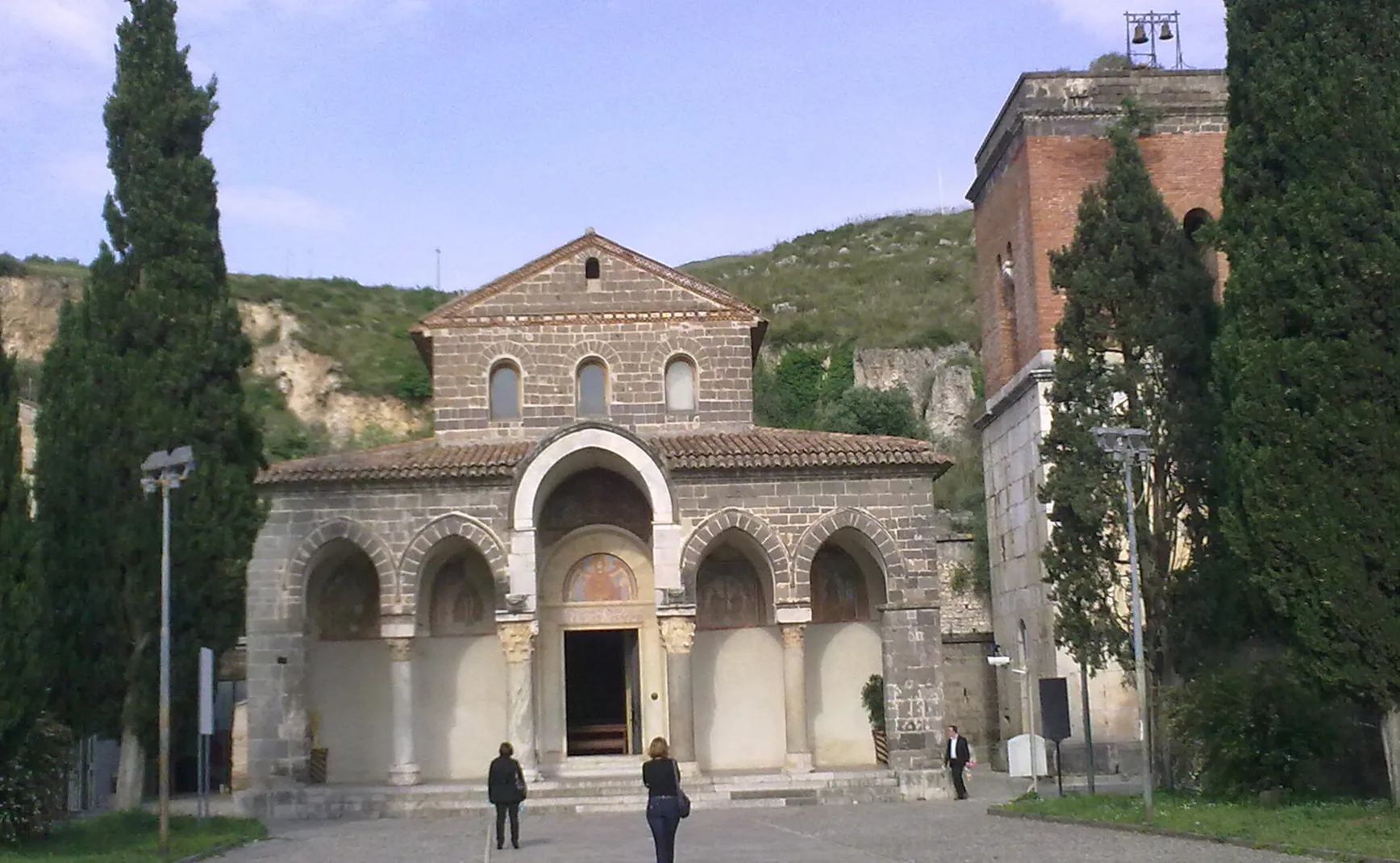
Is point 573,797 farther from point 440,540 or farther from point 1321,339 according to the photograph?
point 1321,339

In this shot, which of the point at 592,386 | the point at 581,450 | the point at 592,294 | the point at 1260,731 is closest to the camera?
the point at 1260,731

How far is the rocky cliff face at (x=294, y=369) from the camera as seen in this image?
6600cm

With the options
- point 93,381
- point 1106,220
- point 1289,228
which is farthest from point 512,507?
point 1289,228

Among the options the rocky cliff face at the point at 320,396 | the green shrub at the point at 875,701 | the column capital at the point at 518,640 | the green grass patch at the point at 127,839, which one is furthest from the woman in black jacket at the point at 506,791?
the rocky cliff face at the point at 320,396

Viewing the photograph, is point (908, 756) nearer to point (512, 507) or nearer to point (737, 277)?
point (512, 507)

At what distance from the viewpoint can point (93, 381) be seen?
1967cm

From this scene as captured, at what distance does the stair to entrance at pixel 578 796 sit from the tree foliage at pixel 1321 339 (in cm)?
792

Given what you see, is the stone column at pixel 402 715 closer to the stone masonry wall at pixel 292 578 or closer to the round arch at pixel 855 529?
the stone masonry wall at pixel 292 578

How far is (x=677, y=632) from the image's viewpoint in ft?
76.0

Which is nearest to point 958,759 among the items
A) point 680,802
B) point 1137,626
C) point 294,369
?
point 1137,626

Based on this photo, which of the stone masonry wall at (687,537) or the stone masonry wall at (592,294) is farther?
the stone masonry wall at (592,294)

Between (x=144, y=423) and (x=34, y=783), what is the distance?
4.98m

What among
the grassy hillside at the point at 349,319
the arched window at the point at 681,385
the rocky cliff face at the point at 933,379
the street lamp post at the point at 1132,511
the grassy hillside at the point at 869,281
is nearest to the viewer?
the street lamp post at the point at 1132,511

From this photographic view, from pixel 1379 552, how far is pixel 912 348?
5393cm
